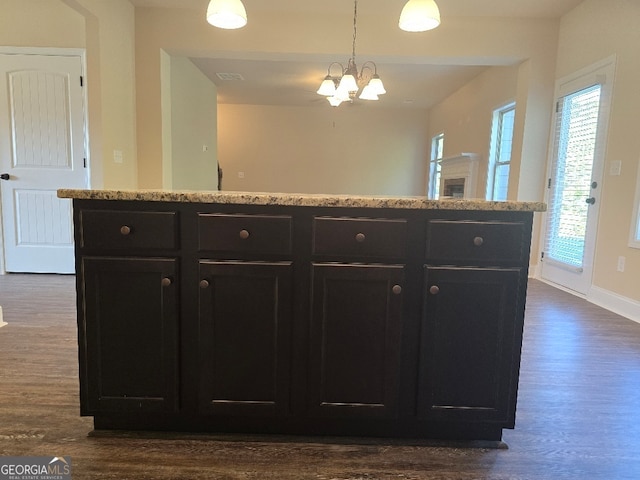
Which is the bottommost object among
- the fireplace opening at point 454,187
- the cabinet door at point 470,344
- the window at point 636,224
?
the cabinet door at point 470,344

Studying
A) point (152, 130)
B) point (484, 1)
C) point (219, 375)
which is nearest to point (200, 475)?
point (219, 375)

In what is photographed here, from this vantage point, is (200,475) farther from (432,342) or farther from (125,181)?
(125,181)

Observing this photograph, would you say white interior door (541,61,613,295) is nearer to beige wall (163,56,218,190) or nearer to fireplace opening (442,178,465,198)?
fireplace opening (442,178,465,198)

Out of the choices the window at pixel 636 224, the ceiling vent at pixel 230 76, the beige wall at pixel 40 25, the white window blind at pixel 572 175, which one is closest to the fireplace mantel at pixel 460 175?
the white window blind at pixel 572 175

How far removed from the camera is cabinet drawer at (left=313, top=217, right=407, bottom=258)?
4.56 feet

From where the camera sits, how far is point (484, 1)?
3.93m

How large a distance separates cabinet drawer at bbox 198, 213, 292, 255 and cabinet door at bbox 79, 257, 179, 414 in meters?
0.16

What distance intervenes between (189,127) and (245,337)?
4.86 meters

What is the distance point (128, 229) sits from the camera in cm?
138

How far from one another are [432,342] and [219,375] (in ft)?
2.56

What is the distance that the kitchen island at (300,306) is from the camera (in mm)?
1388

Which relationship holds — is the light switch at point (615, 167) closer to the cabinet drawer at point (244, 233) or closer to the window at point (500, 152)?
the window at point (500, 152)

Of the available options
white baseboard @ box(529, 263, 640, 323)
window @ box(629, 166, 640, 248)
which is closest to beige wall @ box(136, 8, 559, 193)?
window @ box(629, 166, 640, 248)

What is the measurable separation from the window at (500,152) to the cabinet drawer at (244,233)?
4.71m
